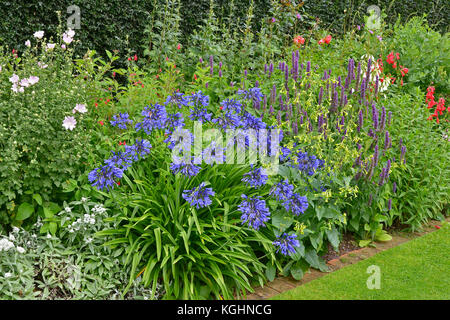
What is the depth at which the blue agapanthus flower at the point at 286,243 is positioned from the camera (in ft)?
11.7

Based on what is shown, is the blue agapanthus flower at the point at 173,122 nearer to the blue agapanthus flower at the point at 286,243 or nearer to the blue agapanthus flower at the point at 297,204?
the blue agapanthus flower at the point at 297,204

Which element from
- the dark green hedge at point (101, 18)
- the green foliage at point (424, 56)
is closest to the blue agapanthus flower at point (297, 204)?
the dark green hedge at point (101, 18)

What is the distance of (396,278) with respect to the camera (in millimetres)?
3867

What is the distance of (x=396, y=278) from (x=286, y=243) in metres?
1.00

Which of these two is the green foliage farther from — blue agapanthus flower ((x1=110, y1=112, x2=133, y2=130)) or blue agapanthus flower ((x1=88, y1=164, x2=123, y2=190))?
blue agapanthus flower ((x1=88, y1=164, x2=123, y2=190))

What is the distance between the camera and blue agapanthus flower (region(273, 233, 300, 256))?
3.56 m

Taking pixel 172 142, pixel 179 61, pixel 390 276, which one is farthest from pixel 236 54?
pixel 390 276

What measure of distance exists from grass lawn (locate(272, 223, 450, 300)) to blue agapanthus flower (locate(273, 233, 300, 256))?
317mm

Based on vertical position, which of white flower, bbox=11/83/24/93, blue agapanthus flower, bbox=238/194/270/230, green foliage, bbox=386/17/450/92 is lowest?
blue agapanthus flower, bbox=238/194/270/230

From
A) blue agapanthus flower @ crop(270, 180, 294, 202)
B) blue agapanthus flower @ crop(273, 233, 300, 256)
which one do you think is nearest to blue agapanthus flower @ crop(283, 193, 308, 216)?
blue agapanthus flower @ crop(270, 180, 294, 202)

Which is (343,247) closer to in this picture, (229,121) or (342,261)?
(342,261)

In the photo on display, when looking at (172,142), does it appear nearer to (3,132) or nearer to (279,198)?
(279,198)

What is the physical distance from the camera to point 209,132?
398cm

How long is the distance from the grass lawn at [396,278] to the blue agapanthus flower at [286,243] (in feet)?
1.04
